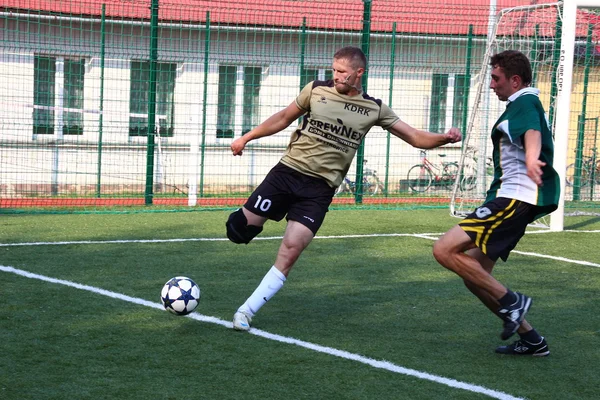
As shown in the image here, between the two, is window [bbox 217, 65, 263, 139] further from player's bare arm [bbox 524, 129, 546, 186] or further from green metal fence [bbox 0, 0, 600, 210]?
player's bare arm [bbox 524, 129, 546, 186]

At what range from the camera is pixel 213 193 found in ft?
54.5

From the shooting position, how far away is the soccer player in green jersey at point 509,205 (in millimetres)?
5406

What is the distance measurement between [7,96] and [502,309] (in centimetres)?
1297

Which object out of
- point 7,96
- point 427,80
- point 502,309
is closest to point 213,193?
point 7,96

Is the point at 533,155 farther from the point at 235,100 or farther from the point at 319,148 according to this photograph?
the point at 235,100

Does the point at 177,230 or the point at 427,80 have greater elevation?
the point at 427,80

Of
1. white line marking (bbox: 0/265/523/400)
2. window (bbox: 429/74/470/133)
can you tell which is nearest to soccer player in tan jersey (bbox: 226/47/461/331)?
white line marking (bbox: 0/265/523/400)

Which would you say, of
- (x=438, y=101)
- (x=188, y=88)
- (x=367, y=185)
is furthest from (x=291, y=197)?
(x=438, y=101)

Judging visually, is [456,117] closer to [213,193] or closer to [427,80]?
[427,80]

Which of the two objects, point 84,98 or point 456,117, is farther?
point 456,117

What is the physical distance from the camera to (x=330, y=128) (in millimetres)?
6367

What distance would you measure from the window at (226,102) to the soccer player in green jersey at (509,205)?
12423mm

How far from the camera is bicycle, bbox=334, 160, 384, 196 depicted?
16.8 m

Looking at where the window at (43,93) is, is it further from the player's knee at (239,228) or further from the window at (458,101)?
the player's knee at (239,228)
